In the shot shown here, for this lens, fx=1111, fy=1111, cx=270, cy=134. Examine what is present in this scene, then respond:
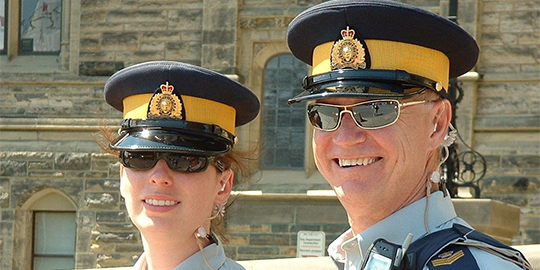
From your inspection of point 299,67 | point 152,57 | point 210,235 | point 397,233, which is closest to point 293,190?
point 299,67

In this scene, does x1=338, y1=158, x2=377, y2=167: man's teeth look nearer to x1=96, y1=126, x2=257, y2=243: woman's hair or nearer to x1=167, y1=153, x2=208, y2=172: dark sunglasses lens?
x1=167, y1=153, x2=208, y2=172: dark sunglasses lens

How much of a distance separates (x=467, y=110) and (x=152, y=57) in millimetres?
4108

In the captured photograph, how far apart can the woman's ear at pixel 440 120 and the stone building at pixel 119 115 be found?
33.7 ft

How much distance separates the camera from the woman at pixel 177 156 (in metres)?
3.69

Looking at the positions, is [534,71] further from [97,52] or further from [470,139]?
[97,52]

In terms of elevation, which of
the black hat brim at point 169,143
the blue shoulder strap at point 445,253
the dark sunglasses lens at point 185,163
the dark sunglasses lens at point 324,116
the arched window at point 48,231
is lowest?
the arched window at point 48,231

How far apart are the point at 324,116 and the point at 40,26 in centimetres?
1292

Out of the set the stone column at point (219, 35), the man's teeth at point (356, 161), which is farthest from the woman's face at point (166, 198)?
the stone column at point (219, 35)

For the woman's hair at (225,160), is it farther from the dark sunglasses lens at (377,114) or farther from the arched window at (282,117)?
the arched window at (282,117)

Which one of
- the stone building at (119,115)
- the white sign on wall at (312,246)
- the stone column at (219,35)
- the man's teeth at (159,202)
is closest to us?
the man's teeth at (159,202)

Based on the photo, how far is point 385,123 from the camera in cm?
278

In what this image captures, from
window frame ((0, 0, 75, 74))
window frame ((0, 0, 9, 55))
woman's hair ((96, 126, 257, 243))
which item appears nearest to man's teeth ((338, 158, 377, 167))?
woman's hair ((96, 126, 257, 243))

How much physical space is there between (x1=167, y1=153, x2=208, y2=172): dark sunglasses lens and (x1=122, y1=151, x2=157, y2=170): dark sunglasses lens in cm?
6

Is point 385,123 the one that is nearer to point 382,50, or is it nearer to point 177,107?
point 382,50
